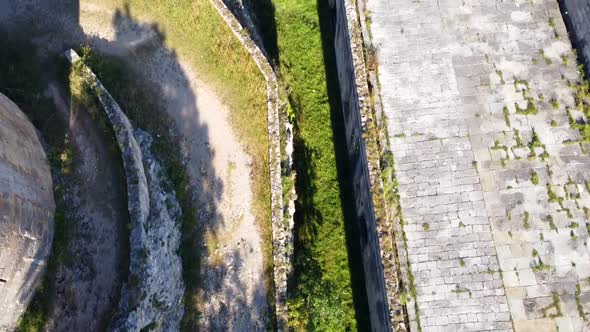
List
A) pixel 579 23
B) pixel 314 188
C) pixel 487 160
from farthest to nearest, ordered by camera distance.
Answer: pixel 314 188 < pixel 579 23 < pixel 487 160

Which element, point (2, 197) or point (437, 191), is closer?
point (2, 197)

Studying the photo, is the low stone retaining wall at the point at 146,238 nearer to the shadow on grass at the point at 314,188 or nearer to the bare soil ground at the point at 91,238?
the bare soil ground at the point at 91,238

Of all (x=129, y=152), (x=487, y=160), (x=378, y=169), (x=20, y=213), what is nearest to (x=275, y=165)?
(x=378, y=169)

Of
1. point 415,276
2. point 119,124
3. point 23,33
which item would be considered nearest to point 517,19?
point 415,276

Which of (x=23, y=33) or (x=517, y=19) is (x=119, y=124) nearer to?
(x=23, y=33)

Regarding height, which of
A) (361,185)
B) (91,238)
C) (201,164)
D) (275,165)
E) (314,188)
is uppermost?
(201,164)

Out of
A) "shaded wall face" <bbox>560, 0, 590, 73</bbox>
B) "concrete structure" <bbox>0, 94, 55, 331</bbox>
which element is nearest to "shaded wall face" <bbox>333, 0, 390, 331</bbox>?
"shaded wall face" <bbox>560, 0, 590, 73</bbox>

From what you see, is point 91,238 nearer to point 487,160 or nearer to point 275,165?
point 275,165
